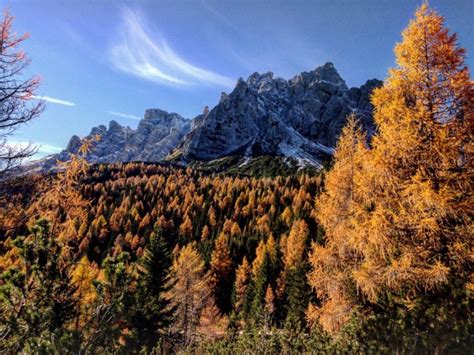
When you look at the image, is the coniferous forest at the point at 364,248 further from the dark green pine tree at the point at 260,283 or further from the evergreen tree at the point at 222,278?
the evergreen tree at the point at 222,278

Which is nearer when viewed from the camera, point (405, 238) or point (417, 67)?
point (405, 238)

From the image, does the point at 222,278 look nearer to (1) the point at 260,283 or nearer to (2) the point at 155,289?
(1) the point at 260,283

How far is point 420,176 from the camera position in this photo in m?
7.66

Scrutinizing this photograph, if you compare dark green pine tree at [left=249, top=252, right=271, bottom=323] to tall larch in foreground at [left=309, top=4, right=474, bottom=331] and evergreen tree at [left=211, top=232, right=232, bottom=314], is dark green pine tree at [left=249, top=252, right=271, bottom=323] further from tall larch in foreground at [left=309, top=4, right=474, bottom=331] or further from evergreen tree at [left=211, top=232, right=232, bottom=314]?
tall larch in foreground at [left=309, top=4, right=474, bottom=331]

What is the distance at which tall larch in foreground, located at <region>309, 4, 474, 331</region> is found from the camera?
735 centimetres

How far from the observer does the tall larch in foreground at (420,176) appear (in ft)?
24.1

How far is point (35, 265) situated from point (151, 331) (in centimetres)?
1638

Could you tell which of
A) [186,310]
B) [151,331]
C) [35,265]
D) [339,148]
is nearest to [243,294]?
[186,310]

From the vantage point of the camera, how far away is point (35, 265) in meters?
4.42

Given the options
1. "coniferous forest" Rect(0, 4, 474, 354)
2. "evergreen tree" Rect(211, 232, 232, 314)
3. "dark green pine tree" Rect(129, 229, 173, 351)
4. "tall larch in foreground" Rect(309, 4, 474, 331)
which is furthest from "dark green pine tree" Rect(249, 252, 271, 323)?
"tall larch in foreground" Rect(309, 4, 474, 331)

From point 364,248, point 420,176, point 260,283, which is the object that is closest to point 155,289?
point 364,248

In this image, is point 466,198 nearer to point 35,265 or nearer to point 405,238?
point 405,238

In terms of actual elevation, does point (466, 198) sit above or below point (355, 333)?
above

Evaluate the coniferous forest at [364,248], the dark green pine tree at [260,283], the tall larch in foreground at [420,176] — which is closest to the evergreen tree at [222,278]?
the dark green pine tree at [260,283]
